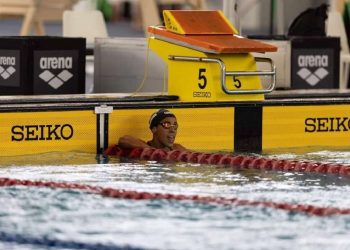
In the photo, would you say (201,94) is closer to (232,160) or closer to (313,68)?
(232,160)

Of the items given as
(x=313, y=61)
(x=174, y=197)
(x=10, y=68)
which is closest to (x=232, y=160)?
(x=174, y=197)

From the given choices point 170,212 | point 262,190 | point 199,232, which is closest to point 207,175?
point 262,190

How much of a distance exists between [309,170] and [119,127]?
1347 millimetres

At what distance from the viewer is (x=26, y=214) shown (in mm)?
5449

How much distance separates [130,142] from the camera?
7.46 m

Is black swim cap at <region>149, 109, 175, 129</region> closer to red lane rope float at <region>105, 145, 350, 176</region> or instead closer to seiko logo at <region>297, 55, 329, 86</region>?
red lane rope float at <region>105, 145, 350, 176</region>

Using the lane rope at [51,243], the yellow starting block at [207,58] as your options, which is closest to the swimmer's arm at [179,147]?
the yellow starting block at [207,58]

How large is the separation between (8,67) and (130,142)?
1.33 meters

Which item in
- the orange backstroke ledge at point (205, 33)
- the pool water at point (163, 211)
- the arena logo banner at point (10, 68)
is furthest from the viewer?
the arena logo banner at point (10, 68)

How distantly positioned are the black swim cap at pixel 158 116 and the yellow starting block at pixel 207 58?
445 mm

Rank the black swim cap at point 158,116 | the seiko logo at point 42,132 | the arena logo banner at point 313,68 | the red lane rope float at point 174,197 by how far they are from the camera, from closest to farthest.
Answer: the red lane rope float at point 174,197 < the seiko logo at point 42,132 < the black swim cap at point 158,116 < the arena logo banner at point 313,68

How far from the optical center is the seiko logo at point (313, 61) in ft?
30.8

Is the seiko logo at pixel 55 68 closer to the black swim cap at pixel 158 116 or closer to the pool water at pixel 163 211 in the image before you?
the black swim cap at pixel 158 116

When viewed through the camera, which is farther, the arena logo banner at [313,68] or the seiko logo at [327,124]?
the arena logo banner at [313,68]
